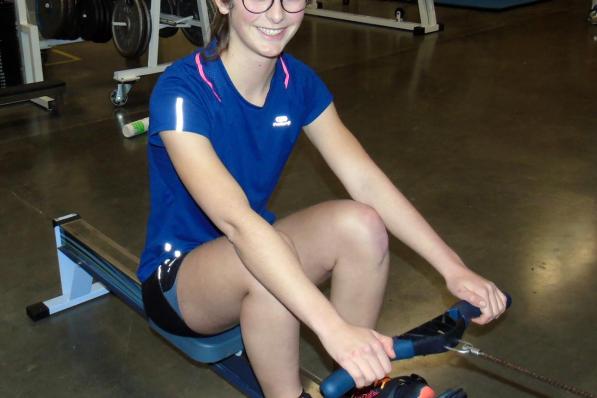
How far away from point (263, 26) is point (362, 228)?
40 cm

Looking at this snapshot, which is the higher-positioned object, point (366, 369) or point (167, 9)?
point (366, 369)

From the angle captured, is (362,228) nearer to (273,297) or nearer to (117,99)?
(273,297)

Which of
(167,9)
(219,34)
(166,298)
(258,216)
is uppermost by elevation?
(219,34)

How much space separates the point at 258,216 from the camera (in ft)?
4.13

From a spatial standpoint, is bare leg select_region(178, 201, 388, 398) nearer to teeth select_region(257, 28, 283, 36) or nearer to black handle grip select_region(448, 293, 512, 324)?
black handle grip select_region(448, 293, 512, 324)

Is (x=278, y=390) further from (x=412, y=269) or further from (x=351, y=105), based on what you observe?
(x=351, y=105)

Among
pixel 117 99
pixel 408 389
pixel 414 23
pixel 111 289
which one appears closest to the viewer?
pixel 408 389

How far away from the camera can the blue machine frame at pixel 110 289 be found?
1.54 m

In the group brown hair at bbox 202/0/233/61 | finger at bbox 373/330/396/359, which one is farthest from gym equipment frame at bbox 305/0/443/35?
finger at bbox 373/330/396/359

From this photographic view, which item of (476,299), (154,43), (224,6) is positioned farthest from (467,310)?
(154,43)

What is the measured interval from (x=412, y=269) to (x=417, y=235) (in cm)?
101

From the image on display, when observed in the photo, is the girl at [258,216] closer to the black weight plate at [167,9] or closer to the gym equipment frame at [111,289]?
the gym equipment frame at [111,289]

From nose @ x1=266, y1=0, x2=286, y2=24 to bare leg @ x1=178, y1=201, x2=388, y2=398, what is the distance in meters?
0.35

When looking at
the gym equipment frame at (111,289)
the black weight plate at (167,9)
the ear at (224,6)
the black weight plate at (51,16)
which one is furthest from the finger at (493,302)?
the black weight plate at (167,9)
